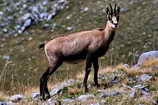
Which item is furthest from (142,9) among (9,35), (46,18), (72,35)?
(72,35)

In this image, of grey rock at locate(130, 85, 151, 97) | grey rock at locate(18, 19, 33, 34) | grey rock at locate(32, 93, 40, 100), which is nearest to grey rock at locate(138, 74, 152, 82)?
grey rock at locate(130, 85, 151, 97)

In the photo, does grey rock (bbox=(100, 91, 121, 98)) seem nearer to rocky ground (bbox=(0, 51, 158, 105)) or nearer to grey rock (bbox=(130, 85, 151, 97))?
rocky ground (bbox=(0, 51, 158, 105))

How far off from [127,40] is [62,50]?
16.1 metres

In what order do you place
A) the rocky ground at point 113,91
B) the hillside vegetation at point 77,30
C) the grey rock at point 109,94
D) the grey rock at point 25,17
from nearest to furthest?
the rocky ground at point 113,91, the grey rock at point 109,94, the hillside vegetation at point 77,30, the grey rock at point 25,17

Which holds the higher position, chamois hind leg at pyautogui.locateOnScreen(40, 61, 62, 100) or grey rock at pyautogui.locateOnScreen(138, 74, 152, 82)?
chamois hind leg at pyautogui.locateOnScreen(40, 61, 62, 100)

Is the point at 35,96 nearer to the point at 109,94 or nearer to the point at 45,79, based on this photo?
the point at 45,79

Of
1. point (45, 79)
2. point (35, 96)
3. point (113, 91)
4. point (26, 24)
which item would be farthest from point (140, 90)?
point (26, 24)

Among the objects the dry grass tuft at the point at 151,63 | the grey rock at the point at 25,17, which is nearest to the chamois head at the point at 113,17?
the dry grass tuft at the point at 151,63

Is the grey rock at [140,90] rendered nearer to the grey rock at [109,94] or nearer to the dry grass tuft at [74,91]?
the grey rock at [109,94]

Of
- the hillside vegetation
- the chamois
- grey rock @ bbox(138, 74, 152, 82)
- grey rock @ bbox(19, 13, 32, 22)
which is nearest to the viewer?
the chamois

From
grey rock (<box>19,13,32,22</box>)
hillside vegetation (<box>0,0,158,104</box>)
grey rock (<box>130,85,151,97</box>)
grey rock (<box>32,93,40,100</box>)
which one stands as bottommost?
hillside vegetation (<box>0,0,158,104</box>)

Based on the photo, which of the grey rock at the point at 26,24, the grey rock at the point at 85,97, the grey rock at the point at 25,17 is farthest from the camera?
the grey rock at the point at 25,17

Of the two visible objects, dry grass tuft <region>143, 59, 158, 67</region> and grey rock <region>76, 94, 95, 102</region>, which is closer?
grey rock <region>76, 94, 95, 102</region>

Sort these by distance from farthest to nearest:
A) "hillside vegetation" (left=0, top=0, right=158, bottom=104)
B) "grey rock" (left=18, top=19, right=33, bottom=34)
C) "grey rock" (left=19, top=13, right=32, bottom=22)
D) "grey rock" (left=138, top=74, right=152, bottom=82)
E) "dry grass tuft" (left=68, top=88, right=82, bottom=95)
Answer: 1. "grey rock" (left=19, top=13, right=32, bottom=22)
2. "grey rock" (left=18, top=19, right=33, bottom=34)
3. "hillside vegetation" (left=0, top=0, right=158, bottom=104)
4. "grey rock" (left=138, top=74, right=152, bottom=82)
5. "dry grass tuft" (left=68, top=88, right=82, bottom=95)
